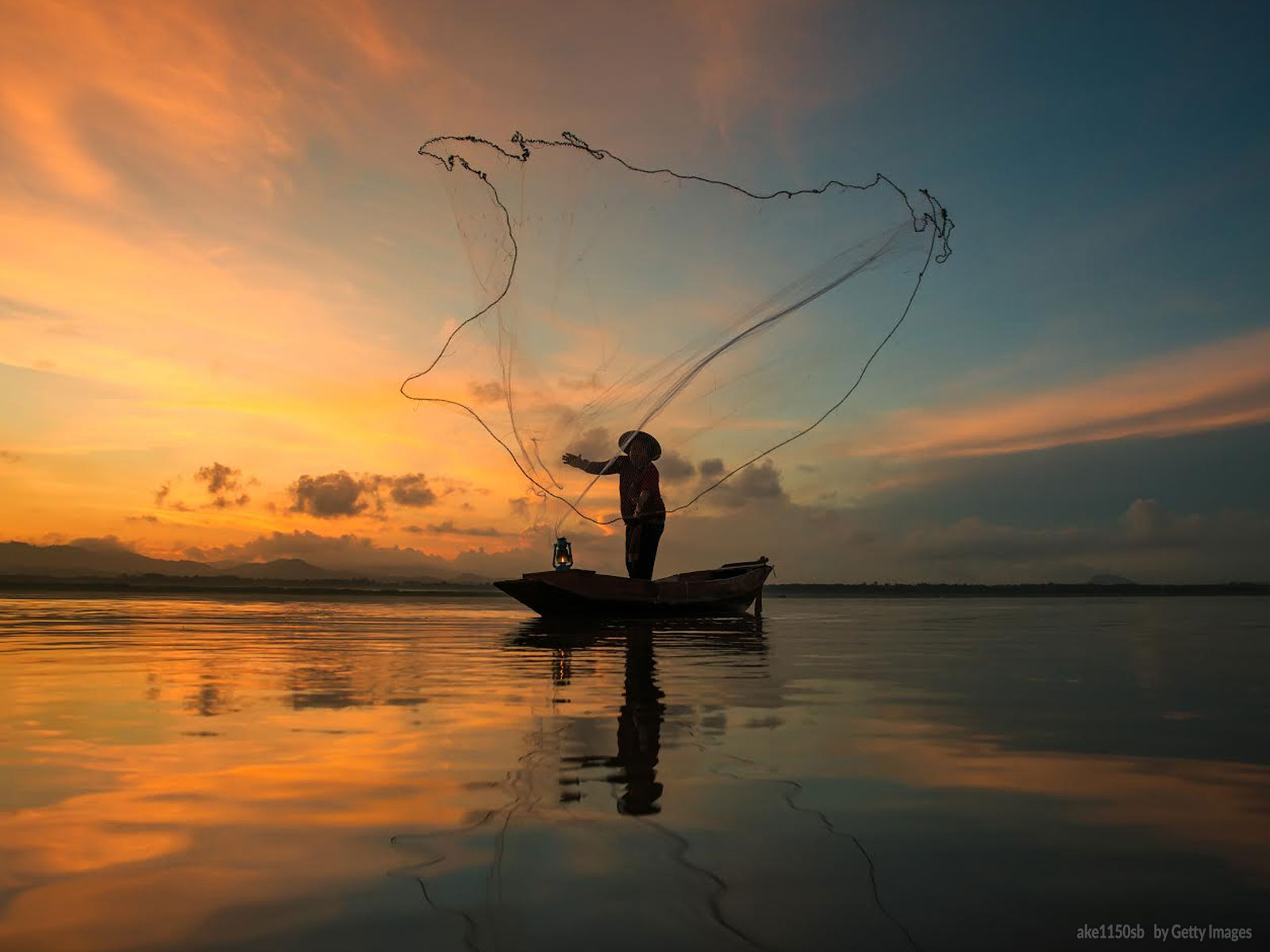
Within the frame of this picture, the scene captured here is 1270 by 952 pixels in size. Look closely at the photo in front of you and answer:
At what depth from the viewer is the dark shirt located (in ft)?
112

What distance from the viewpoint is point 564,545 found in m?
33.5

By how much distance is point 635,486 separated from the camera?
34.1 m

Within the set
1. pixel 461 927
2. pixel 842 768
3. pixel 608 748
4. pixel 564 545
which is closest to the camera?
pixel 461 927

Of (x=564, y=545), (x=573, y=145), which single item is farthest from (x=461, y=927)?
(x=564, y=545)

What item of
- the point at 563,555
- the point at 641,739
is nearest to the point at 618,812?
the point at 641,739

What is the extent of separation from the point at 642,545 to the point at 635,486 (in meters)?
2.25

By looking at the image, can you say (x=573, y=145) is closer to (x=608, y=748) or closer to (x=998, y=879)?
(x=608, y=748)

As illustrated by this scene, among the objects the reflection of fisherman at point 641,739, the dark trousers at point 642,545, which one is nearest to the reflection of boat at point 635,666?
the reflection of fisherman at point 641,739

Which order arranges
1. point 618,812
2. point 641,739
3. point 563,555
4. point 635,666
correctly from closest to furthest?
point 618,812 < point 641,739 < point 635,666 < point 563,555

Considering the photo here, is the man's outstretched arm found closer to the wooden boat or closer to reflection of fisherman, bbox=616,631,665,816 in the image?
the wooden boat

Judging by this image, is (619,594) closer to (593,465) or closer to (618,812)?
(593,465)

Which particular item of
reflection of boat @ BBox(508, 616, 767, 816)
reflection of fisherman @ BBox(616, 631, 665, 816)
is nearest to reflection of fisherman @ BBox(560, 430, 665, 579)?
reflection of boat @ BBox(508, 616, 767, 816)

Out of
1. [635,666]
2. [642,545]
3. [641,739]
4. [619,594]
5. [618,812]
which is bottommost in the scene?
[618,812]

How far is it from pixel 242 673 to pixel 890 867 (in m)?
12.6
